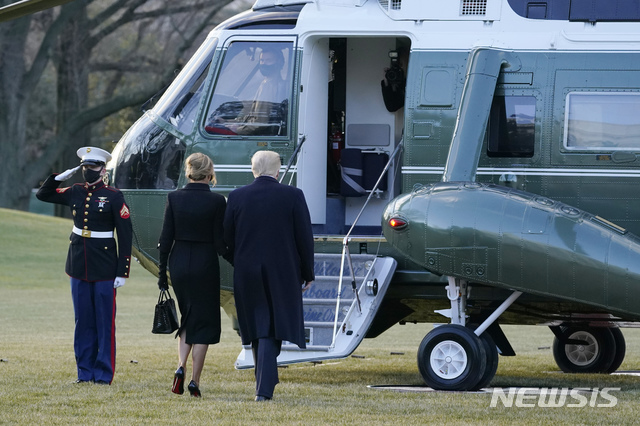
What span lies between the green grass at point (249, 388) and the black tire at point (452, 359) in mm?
304

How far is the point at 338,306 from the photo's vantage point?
854 cm

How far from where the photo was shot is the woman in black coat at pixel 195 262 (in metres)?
7.59

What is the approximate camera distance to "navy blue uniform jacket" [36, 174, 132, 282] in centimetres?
831

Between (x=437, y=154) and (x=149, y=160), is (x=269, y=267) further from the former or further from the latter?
(x=149, y=160)

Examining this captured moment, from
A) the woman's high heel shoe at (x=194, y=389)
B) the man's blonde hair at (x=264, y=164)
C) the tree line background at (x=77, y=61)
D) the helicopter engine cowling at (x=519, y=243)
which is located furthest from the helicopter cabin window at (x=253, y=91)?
the tree line background at (x=77, y=61)

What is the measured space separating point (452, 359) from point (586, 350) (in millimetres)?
Result: 2737

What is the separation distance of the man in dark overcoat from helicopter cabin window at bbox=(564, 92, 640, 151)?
8.86 ft

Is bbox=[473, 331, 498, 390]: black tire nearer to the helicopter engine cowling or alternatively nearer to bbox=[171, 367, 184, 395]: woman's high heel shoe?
the helicopter engine cowling

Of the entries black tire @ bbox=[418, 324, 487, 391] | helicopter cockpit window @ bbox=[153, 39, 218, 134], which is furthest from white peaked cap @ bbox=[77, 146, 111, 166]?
black tire @ bbox=[418, 324, 487, 391]

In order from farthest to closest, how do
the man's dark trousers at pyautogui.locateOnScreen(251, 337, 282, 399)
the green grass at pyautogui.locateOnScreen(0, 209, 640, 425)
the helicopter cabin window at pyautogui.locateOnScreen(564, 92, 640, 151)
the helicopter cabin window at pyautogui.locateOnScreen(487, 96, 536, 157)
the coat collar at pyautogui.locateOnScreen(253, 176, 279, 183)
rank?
the helicopter cabin window at pyautogui.locateOnScreen(487, 96, 536, 157), the helicopter cabin window at pyautogui.locateOnScreen(564, 92, 640, 151), the coat collar at pyautogui.locateOnScreen(253, 176, 279, 183), the man's dark trousers at pyautogui.locateOnScreen(251, 337, 282, 399), the green grass at pyautogui.locateOnScreen(0, 209, 640, 425)

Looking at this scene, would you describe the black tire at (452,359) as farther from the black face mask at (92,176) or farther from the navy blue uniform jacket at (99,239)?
the black face mask at (92,176)

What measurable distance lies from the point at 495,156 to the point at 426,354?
1.81m

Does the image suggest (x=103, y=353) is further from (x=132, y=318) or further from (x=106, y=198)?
(x=132, y=318)

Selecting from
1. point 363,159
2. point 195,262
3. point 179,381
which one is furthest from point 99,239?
point 363,159
